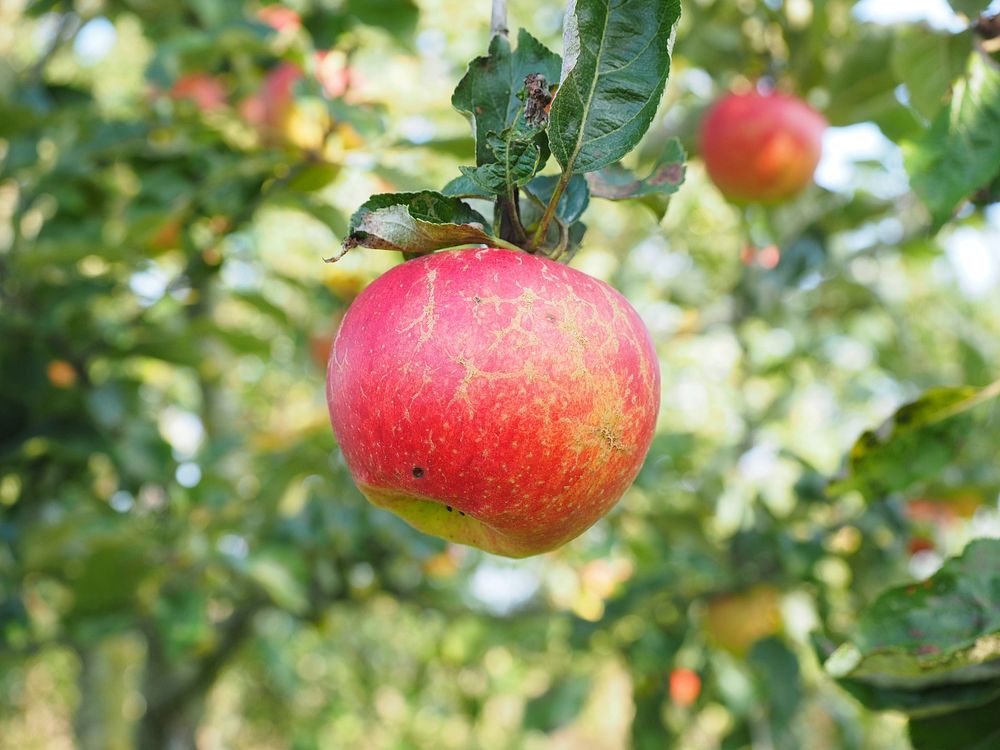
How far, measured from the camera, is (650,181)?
953mm

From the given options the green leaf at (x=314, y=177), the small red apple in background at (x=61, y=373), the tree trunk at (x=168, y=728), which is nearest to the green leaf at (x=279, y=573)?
the small red apple in background at (x=61, y=373)

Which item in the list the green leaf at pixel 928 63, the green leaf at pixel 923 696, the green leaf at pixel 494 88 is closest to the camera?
the green leaf at pixel 494 88

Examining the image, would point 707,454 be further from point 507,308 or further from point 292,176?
point 507,308

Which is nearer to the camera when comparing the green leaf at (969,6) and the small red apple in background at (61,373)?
the green leaf at (969,6)

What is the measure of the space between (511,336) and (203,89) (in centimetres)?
220

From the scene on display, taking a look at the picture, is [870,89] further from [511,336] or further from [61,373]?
[61,373]

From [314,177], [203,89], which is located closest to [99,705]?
[203,89]

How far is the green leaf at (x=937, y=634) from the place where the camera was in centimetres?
90

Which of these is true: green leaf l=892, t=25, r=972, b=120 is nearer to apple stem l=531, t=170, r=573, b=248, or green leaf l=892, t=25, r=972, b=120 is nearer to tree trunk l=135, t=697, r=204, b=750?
apple stem l=531, t=170, r=573, b=248

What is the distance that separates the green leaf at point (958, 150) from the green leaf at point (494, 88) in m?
0.44

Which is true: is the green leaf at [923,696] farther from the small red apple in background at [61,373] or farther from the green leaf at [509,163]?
the small red apple in background at [61,373]

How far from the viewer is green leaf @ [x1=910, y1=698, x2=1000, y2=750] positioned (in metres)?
1.04

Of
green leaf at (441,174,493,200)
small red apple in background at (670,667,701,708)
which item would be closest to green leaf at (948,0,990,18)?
green leaf at (441,174,493,200)

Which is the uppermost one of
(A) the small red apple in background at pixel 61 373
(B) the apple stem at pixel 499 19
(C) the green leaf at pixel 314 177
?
(B) the apple stem at pixel 499 19
